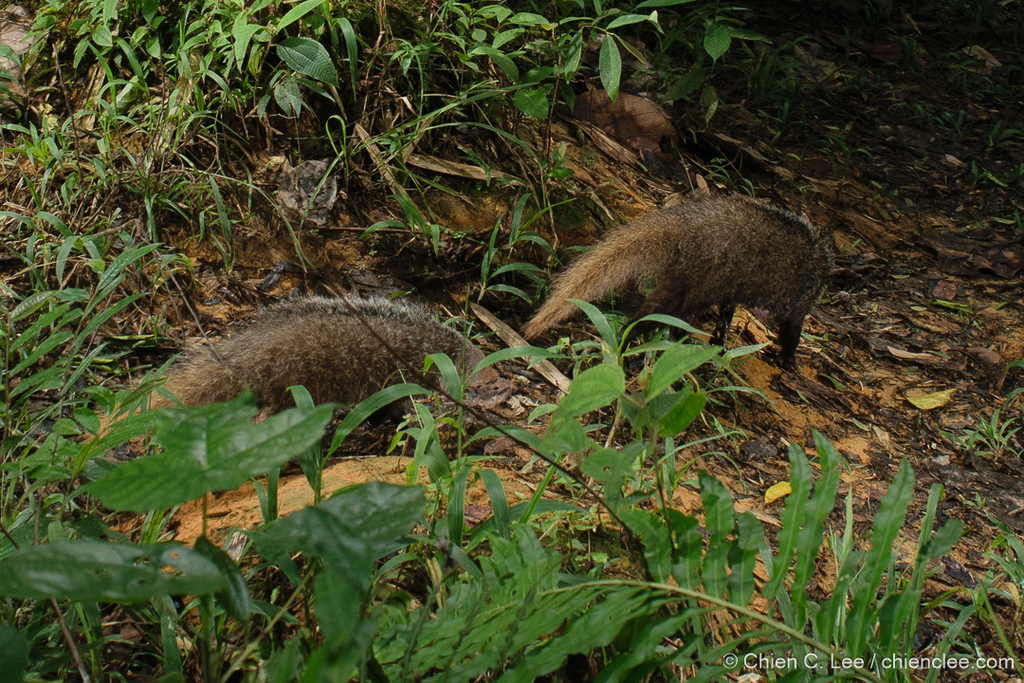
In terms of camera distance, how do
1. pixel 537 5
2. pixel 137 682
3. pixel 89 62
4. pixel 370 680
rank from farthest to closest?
1. pixel 537 5
2. pixel 89 62
3. pixel 137 682
4. pixel 370 680

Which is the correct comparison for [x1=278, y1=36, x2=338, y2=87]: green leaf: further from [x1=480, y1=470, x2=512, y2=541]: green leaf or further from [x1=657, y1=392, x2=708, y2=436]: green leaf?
[x1=657, y1=392, x2=708, y2=436]: green leaf

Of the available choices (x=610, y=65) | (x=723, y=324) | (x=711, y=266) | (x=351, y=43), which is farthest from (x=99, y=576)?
(x=723, y=324)

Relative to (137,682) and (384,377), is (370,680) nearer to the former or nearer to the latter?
(137,682)

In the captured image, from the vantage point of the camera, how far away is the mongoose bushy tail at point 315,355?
101 inches

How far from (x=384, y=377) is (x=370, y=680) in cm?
181

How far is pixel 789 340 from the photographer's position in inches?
156

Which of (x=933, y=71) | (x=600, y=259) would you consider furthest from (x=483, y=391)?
(x=933, y=71)

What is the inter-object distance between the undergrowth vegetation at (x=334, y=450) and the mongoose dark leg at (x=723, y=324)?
0.51 m

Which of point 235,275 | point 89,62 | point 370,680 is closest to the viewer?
point 370,680

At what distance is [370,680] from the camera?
3.63 ft

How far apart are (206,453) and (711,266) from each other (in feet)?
10.5

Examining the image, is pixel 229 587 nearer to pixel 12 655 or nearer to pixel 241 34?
pixel 12 655

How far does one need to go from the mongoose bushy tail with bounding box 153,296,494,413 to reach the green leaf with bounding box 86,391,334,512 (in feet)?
5.16

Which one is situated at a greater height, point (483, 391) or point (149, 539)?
point (149, 539)
